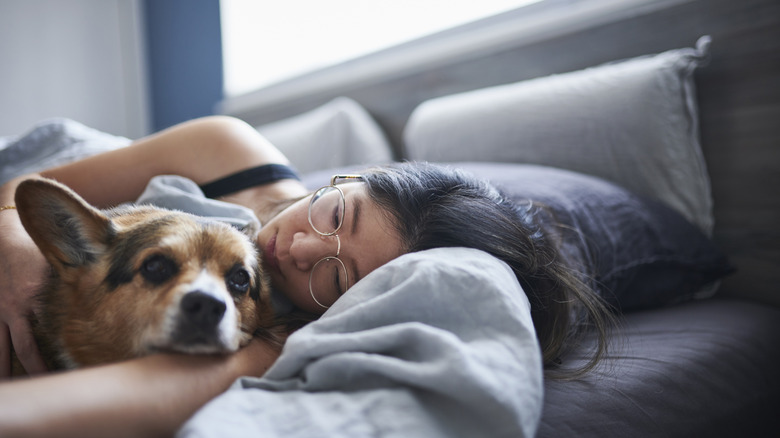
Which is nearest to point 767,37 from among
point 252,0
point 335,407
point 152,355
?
point 335,407

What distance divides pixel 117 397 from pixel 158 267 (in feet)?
1.14

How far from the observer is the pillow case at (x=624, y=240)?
1.49m

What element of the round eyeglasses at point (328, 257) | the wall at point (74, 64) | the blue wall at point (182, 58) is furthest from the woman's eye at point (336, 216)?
the wall at point (74, 64)

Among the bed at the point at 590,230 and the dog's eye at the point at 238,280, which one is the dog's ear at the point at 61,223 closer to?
the dog's eye at the point at 238,280

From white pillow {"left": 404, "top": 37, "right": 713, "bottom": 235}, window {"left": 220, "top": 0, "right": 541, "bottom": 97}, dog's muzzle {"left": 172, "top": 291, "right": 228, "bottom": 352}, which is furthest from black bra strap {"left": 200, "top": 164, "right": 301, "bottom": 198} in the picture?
window {"left": 220, "top": 0, "right": 541, "bottom": 97}

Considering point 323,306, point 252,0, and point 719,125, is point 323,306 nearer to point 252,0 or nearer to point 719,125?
point 719,125

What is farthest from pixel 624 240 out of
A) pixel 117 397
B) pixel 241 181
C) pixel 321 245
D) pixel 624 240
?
pixel 117 397

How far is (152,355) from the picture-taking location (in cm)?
93

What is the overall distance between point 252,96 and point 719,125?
3.39 meters

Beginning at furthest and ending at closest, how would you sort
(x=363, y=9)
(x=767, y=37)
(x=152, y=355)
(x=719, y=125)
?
(x=363, y=9) → (x=719, y=125) → (x=767, y=37) → (x=152, y=355)

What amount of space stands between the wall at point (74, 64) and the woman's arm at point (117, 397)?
4.90 m

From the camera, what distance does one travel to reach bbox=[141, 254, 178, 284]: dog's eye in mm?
1064

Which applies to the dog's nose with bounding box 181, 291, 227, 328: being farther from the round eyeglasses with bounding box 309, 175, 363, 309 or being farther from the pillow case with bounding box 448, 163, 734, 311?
the pillow case with bounding box 448, 163, 734, 311

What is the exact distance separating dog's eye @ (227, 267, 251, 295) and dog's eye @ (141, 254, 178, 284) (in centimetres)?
12
